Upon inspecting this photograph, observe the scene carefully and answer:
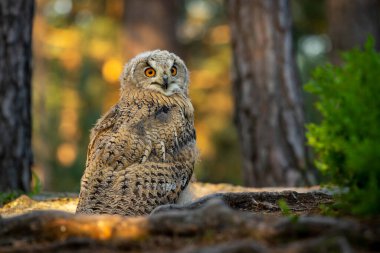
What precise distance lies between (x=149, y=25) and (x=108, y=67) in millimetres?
4597

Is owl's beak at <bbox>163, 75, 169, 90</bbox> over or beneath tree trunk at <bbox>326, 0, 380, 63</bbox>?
beneath

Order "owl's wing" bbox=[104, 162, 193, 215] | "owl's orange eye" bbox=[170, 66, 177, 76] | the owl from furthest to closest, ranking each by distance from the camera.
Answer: "owl's orange eye" bbox=[170, 66, 177, 76], the owl, "owl's wing" bbox=[104, 162, 193, 215]

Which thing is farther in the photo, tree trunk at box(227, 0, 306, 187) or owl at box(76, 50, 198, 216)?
tree trunk at box(227, 0, 306, 187)

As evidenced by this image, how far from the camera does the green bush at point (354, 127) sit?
390 centimetres

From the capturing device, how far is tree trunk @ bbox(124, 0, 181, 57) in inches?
727

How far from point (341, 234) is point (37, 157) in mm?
22485

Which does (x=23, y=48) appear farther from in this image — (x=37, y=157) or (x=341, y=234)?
(x=37, y=157)

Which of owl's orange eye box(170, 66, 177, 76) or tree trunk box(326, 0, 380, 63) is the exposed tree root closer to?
owl's orange eye box(170, 66, 177, 76)

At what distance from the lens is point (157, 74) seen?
24.5 ft

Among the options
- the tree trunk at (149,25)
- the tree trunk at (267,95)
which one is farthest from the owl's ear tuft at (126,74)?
the tree trunk at (149,25)

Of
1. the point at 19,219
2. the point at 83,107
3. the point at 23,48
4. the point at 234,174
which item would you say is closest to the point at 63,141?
the point at 83,107

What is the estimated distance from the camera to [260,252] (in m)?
3.37

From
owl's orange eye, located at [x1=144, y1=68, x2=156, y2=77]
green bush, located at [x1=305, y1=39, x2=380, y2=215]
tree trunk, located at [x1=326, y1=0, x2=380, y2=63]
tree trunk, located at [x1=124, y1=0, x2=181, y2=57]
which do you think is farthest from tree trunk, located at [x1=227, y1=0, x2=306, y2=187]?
tree trunk, located at [x1=124, y1=0, x2=181, y2=57]

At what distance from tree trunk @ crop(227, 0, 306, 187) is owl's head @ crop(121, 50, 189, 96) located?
3281mm
